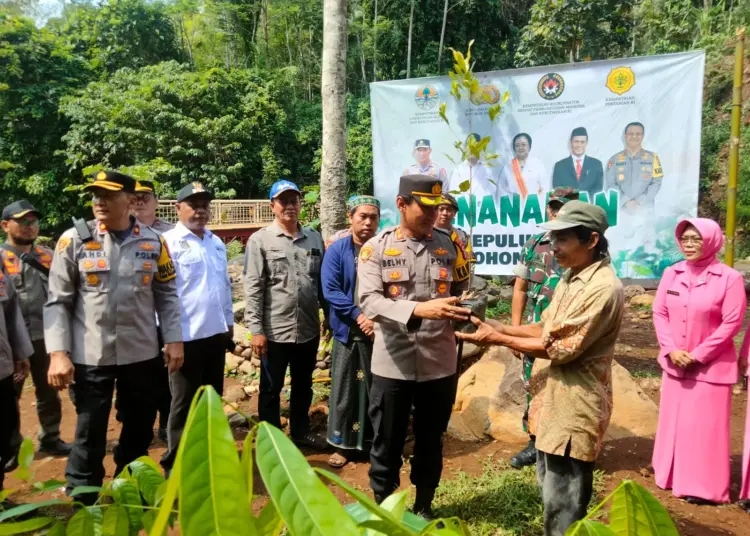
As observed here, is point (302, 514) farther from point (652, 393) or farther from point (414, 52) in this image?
point (414, 52)

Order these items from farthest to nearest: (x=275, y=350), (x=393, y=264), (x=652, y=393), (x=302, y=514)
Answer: (x=652, y=393)
(x=275, y=350)
(x=393, y=264)
(x=302, y=514)

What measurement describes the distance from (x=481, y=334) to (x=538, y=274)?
147 centimetres

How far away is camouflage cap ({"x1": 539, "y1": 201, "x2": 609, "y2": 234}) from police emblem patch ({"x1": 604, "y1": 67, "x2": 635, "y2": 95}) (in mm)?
4754

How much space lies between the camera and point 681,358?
11.2 feet

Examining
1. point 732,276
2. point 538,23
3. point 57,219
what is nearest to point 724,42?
point 538,23

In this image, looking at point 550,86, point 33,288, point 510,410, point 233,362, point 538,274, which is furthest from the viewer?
point 550,86

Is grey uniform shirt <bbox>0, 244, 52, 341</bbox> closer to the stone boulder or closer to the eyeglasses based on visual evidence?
the stone boulder

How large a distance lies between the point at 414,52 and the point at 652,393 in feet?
58.3

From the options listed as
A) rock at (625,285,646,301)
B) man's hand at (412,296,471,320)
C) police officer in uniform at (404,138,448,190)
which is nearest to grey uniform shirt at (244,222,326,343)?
man's hand at (412,296,471,320)

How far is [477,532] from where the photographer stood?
305cm

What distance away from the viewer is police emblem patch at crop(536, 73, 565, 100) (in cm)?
648

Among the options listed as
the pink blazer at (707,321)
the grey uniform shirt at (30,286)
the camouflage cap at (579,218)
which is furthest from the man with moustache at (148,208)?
the pink blazer at (707,321)

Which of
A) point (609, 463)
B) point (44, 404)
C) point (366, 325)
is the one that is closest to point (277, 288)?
point (366, 325)

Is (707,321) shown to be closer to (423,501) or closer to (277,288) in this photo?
(423,501)
